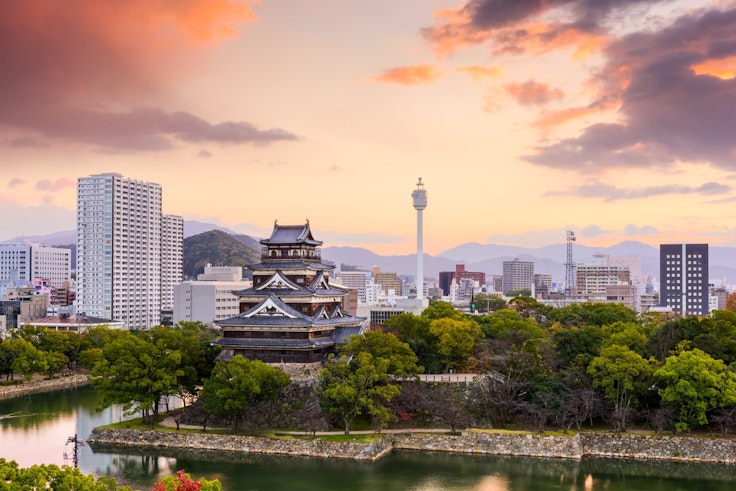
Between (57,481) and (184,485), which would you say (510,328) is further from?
(57,481)

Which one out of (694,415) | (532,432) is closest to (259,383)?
(532,432)

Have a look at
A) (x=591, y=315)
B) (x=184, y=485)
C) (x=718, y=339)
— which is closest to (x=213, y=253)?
(x=591, y=315)

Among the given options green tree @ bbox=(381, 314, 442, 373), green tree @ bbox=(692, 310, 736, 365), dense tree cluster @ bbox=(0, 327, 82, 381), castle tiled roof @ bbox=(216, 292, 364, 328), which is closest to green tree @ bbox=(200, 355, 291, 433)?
castle tiled roof @ bbox=(216, 292, 364, 328)

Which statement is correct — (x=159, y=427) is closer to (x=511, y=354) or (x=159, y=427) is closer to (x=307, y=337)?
(x=307, y=337)

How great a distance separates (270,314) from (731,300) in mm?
66284

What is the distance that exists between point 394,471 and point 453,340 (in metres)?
12.1

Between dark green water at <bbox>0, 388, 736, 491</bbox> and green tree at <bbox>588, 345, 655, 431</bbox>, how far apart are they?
2242 millimetres

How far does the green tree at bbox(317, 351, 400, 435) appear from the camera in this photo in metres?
31.8

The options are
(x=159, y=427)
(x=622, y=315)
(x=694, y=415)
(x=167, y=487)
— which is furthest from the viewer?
(x=622, y=315)

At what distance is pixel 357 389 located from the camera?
106ft

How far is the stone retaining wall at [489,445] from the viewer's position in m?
30.7

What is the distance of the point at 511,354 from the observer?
3572 cm

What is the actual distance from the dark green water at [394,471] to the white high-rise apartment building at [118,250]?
5377 cm


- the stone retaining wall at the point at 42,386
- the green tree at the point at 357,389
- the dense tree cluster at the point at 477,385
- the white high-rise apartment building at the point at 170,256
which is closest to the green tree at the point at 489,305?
the white high-rise apartment building at the point at 170,256
